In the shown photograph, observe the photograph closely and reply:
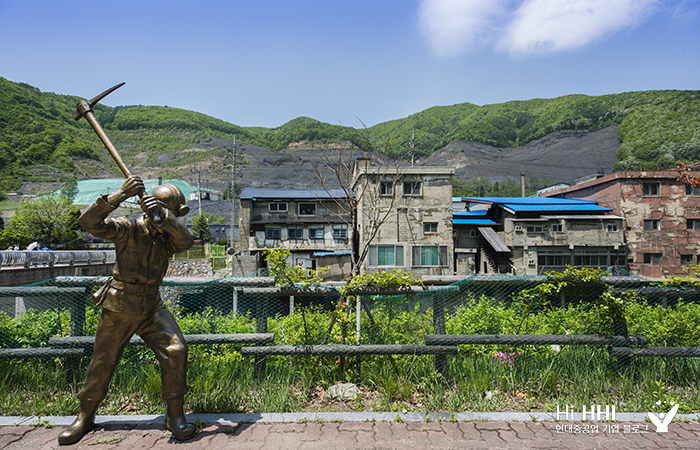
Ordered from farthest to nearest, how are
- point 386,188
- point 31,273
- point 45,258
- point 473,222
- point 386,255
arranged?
point 473,222 < point 386,188 < point 386,255 < point 45,258 < point 31,273

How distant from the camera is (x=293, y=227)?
30.9 meters

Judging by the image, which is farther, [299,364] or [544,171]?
[544,171]

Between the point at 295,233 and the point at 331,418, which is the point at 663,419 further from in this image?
the point at 295,233

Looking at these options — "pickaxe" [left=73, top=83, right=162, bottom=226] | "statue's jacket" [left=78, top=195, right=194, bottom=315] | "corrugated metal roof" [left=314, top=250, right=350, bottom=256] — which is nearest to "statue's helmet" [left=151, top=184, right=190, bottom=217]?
"statue's jacket" [left=78, top=195, right=194, bottom=315]

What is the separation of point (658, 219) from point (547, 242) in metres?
9.95

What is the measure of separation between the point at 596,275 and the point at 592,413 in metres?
A: 1.67

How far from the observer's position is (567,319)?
483 centimetres

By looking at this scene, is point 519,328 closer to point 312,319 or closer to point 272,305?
point 312,319

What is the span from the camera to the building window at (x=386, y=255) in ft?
85.3

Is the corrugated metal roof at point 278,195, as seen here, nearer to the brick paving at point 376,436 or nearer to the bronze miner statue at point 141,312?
the bronze miner statue at point 141,312

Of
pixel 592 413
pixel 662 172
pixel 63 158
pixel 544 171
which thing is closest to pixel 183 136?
pixel 63 158

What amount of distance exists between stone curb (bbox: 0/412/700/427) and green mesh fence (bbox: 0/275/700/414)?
6.4 inches

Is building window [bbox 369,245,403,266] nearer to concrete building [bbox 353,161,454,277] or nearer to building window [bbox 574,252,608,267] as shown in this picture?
concrete building [bbox 353,161,454,277]

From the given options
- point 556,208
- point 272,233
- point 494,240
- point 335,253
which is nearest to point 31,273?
point 272,233
